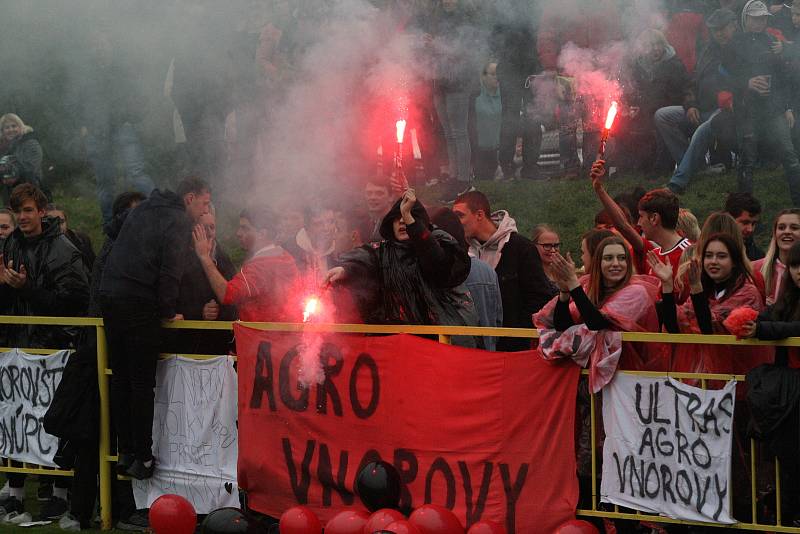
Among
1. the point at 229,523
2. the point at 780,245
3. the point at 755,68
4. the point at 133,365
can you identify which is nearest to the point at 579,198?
the point at 755,68

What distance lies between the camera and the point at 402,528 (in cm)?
593

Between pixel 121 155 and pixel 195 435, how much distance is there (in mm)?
4735

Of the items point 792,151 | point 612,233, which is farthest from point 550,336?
point 792,151

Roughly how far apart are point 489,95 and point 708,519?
14.7 feet

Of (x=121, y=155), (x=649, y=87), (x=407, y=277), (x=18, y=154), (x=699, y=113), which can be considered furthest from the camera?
(x=18, y=154)

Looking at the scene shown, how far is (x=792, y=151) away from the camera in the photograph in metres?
9.55

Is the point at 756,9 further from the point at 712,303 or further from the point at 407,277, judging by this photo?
the point at 407,277

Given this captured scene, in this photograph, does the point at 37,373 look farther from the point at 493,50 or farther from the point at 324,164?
the point at 493,50

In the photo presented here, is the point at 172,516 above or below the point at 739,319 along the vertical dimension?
below

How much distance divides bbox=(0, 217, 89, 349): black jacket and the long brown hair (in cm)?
387

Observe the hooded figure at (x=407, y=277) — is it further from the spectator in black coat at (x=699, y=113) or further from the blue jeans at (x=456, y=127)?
the spectator in black coat at (x=699, y=113)

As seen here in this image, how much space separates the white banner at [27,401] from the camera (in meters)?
7.89

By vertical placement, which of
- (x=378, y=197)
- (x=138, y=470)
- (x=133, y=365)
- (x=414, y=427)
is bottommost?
(x=138, y=470)

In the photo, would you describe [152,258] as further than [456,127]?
No
